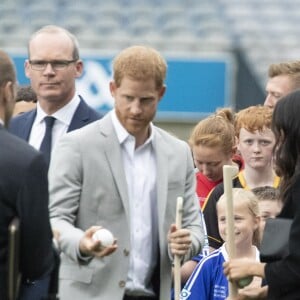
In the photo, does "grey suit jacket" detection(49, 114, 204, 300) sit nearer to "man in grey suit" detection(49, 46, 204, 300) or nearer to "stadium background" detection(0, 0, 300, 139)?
"man in grey suit" detection(49, 46, 204, 300)

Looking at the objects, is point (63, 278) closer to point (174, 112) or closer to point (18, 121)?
point (18, 121)

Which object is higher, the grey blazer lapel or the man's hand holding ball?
the grey blazer lapel

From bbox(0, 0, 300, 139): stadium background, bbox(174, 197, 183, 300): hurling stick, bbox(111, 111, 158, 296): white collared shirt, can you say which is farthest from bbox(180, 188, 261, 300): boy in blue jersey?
bbox(0, 0, 300, 139): stadium background

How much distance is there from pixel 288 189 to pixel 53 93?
1.58m

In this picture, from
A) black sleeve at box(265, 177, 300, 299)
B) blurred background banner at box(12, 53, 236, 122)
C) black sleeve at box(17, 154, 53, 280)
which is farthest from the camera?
blurred background banner at box(12, 53, 236, 122)

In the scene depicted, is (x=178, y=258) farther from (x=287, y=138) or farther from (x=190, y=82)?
(x=190, y=82)

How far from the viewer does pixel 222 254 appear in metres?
6.31

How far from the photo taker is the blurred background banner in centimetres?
1595

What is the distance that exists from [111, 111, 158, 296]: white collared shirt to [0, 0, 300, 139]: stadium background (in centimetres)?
970

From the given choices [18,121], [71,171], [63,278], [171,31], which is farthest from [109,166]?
[171,31]

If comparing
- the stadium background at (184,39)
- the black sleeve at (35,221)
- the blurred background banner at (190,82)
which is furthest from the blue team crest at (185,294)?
the blurred background banner at (190,82)

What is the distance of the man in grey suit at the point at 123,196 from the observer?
5.32 meters

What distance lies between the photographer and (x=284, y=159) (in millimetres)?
5055

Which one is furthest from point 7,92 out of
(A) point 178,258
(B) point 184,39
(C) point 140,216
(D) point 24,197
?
(B) point 184,39
